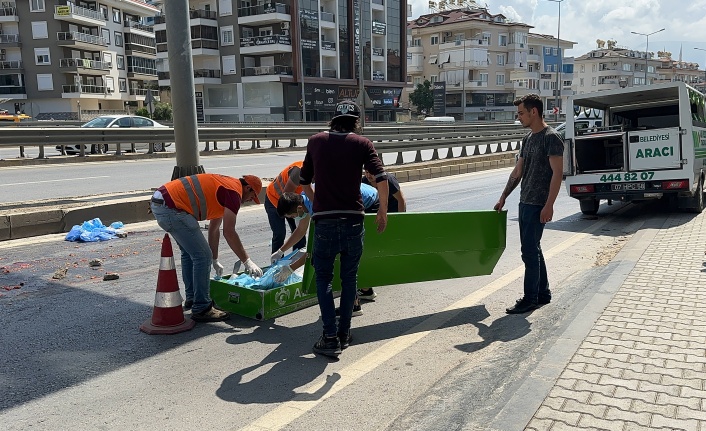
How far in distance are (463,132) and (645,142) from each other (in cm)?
1313

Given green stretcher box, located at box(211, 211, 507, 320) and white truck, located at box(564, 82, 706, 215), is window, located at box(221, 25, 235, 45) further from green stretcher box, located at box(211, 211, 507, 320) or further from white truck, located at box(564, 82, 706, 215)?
green stretcher box, located at box(211, 211, 507, 320)

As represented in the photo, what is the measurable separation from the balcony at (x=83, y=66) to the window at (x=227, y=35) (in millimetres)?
13123

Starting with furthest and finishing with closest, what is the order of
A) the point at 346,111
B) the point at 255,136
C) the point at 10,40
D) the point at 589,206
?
the point at 10,40 < the point at 255,136 < the point at 589,206 < the point at 346,111

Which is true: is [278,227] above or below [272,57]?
below

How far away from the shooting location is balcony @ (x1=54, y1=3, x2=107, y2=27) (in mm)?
56338

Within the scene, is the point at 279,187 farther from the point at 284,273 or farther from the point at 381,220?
the point at 381,220

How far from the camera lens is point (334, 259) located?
4.36m

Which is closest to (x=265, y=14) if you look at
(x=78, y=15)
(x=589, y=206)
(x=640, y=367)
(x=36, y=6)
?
(x=78, y=15)

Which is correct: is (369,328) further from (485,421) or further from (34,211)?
(34,211)

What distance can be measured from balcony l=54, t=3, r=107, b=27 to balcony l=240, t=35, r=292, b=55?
15.3 meters

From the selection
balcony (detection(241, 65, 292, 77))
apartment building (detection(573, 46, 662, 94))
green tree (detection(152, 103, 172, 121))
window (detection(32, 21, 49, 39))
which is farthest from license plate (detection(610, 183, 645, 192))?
apartment building (detection(573, 46, 662, 94))

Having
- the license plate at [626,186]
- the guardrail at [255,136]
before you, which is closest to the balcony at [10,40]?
the guardrail at [255,136]

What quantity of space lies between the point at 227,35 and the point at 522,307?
59.0m

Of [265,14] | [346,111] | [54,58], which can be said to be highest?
[265,14]
